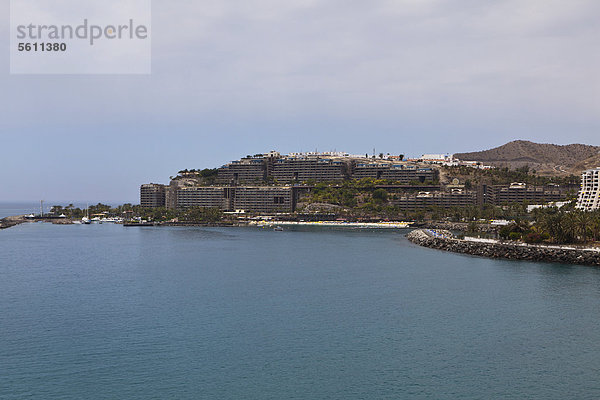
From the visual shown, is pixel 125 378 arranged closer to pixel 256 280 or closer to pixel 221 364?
pixel 221 364

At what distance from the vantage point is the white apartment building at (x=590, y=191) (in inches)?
4515

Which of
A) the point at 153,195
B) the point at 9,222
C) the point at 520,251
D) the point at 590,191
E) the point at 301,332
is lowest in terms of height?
the point at 301,332

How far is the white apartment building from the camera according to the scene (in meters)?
115

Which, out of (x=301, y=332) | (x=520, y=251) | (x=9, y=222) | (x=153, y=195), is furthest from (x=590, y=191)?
(x=9, y=222)

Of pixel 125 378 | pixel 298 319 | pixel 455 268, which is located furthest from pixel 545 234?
pixel 125 378

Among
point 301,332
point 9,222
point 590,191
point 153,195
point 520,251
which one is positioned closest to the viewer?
point 301,332

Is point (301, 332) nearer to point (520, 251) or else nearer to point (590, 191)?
point (520, 251)

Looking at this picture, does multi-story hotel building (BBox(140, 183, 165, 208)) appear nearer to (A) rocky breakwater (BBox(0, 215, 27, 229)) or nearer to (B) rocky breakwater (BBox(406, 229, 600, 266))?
(A) rocky breakwater (BBox(0, 215, 27, 229))

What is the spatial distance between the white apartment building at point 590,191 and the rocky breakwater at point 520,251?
47.1 metres

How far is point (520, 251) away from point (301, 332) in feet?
137

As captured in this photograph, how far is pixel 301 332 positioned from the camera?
34969mm

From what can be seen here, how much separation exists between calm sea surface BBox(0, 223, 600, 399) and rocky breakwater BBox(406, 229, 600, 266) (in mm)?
2953

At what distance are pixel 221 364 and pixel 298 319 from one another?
31.8 feet

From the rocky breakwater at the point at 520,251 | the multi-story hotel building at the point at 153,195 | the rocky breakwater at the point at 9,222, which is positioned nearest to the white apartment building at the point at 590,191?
the rocky breakwater at the point at 520,251
